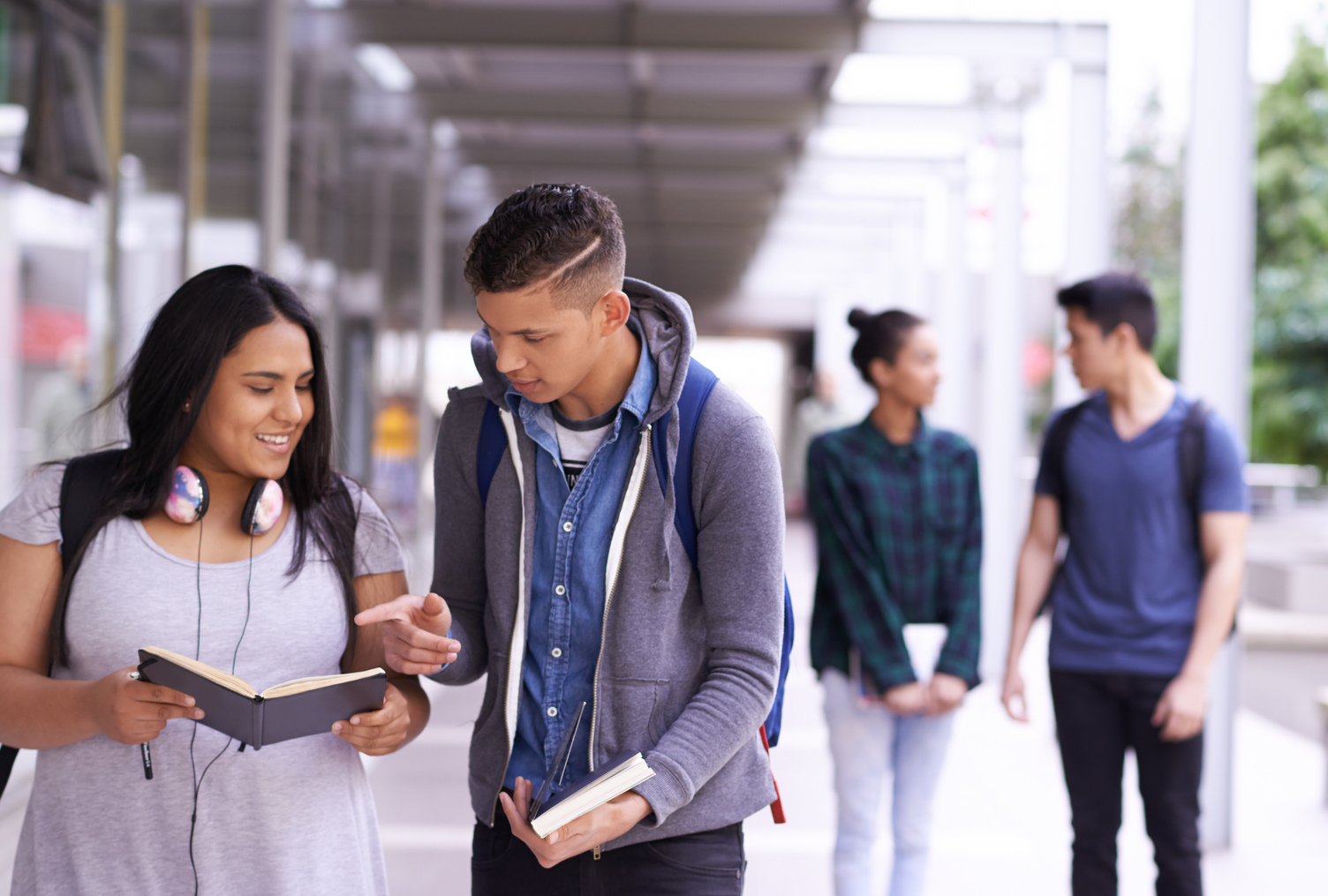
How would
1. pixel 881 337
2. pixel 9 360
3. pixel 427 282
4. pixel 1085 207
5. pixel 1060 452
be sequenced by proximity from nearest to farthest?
pixel 1060 452 < pixel 881 337 < pixel 9 360 < pixel 1085 207 < pixel 427 282

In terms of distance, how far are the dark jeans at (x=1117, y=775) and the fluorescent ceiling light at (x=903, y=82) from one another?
7.20 meters

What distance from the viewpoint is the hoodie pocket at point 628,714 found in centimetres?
189

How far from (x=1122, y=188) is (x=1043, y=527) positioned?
511cm

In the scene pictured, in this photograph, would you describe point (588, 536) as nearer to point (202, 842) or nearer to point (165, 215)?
point (202, 842)

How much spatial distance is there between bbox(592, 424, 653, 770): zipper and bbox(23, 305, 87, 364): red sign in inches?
195

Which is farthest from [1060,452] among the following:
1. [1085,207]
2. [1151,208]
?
[1151,208]

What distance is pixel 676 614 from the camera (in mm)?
1919

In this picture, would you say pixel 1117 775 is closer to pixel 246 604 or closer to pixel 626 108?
pixel 246 604

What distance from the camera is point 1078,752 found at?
3418mm

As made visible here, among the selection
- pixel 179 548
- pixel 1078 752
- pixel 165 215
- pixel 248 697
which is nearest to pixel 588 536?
pixel 248 697

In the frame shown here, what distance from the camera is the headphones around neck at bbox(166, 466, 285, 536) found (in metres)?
2.05

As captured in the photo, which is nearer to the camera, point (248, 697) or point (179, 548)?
point (248, 697)

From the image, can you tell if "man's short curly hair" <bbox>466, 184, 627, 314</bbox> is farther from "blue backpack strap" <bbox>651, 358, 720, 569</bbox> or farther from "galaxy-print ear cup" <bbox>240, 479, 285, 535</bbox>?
"galaxy-print ear cup" <bbox>240, 479, 285, 535</bbox>

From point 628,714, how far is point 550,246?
2.32 ft
